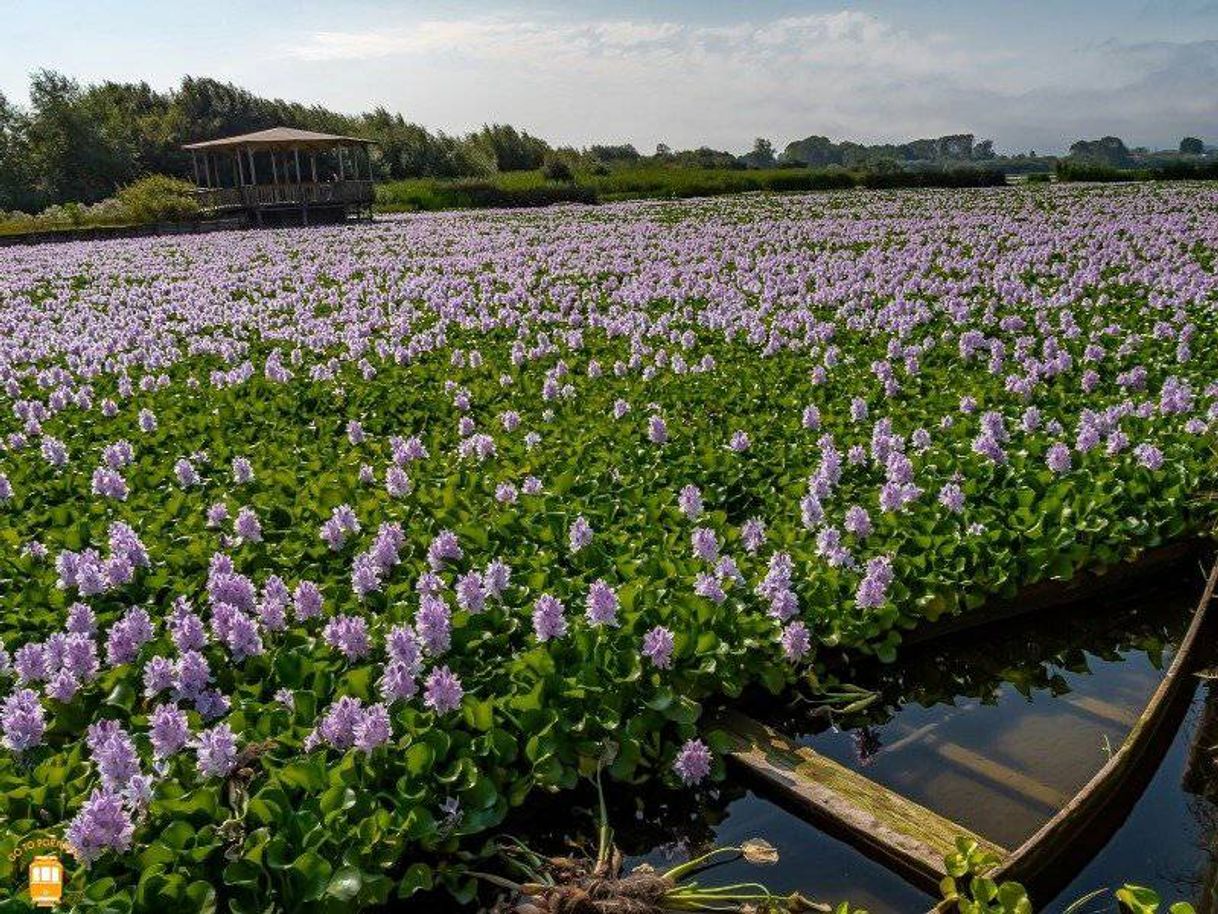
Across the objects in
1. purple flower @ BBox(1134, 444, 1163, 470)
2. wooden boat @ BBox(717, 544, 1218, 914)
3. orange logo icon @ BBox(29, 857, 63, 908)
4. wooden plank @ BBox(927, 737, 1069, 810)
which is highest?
purple flower @ BBox(1134, 444, 1163, 470)

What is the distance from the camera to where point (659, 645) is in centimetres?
370

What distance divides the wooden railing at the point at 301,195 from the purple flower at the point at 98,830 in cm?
3486

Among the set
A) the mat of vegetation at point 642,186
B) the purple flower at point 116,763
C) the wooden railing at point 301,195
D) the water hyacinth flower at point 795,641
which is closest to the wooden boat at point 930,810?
the water hyacinth flower at point 795,641

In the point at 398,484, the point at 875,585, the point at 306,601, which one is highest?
the point at 398,484

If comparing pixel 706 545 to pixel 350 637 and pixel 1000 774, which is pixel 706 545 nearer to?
pixel 1000 774

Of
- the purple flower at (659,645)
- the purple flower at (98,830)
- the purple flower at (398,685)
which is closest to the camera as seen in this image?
the purple flower at (98,830)

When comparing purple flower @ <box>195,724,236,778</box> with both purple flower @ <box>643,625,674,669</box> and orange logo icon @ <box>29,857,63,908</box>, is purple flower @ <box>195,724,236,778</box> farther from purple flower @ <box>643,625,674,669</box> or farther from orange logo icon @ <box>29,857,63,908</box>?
purple flower @ <box>643,625,674,669</box>

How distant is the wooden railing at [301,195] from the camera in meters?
35.1

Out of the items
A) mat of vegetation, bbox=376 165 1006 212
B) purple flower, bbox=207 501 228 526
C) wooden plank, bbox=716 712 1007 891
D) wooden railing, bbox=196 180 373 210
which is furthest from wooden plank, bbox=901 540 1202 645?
mat of vegetation, bbox=376 165 1006 212

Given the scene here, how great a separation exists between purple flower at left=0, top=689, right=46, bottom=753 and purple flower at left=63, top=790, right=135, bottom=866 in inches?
24.3

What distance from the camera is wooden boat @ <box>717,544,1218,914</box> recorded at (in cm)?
302

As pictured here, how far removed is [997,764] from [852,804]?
0.80 meters

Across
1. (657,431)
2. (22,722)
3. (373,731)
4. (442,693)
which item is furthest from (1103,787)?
(657,431)

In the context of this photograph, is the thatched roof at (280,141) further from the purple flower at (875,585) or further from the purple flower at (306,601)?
the purple flower at (875,585)
